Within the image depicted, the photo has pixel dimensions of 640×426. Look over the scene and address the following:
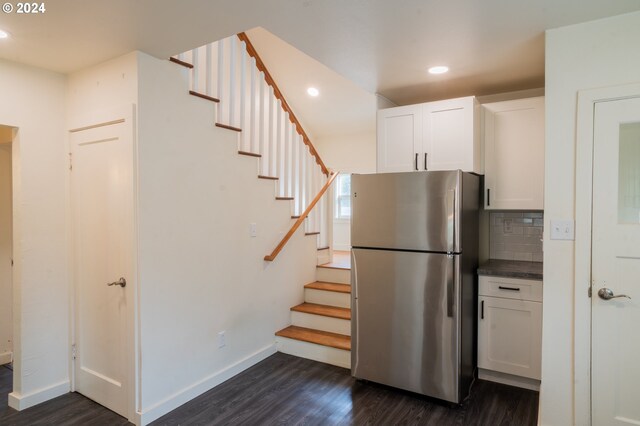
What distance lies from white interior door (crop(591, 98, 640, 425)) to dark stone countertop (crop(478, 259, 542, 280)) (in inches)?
27.6

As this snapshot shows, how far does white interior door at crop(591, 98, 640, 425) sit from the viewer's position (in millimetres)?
1971

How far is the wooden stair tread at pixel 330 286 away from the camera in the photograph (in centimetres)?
390

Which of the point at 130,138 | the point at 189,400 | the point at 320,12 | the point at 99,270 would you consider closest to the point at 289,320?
the point at 189,400

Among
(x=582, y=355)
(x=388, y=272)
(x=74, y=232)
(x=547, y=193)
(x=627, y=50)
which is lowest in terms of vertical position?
(x=582, y=355)

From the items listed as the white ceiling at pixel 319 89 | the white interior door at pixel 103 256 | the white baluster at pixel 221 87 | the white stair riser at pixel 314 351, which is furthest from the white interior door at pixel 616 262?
the white interior door at pixel 103 256

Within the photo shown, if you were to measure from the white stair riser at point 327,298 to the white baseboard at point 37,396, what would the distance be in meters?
2.24

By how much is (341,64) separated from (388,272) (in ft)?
5.13

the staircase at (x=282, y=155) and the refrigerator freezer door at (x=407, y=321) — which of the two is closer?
the refrigerator freezer door at (x=407, y=321)

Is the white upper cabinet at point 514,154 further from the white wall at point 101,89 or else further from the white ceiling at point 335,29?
the white wall at point 101,89

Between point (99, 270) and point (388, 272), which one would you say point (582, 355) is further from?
point (99, 270)

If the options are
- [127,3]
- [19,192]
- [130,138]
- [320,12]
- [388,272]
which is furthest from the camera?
[388,272]

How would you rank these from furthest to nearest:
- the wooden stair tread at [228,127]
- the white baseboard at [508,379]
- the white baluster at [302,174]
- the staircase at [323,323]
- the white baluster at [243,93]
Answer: the white baluster at [302,174] → the staircase at [323,323] → the white baluster at [243,93] → the wooden stair tread at [228,127] → the white baseboard at [508,379]

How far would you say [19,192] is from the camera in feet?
8.51

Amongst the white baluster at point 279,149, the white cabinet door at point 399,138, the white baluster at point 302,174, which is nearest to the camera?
the white cabinet door at point 399,138
